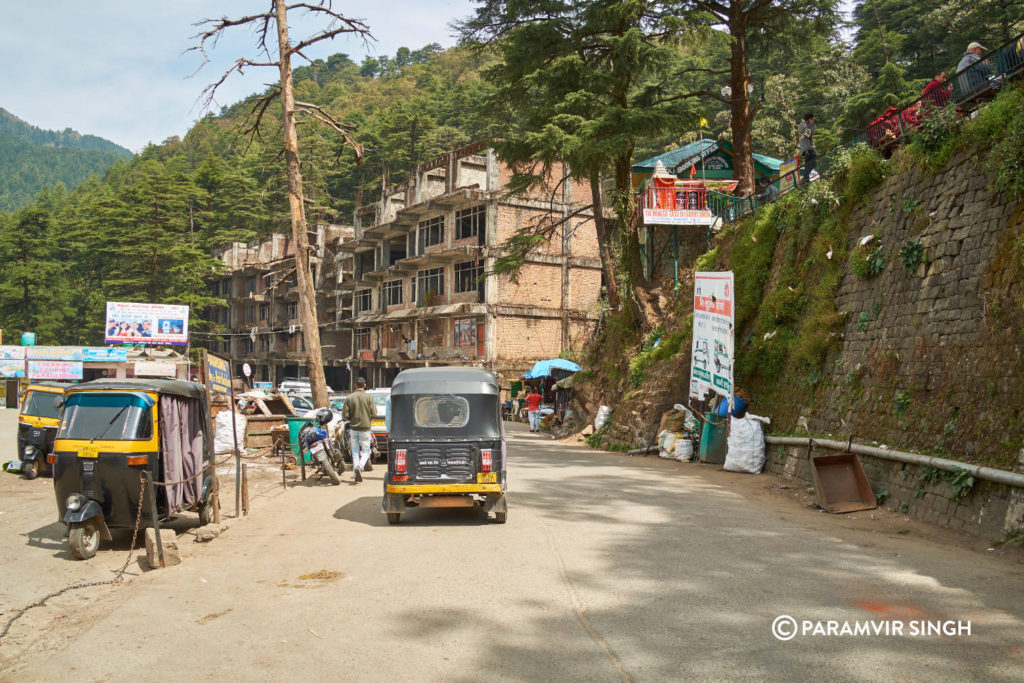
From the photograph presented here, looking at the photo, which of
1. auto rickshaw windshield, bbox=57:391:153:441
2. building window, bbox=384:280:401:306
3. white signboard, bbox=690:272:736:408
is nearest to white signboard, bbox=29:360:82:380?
building window, bbox=384:280:401:306

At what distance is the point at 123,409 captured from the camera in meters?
9.38

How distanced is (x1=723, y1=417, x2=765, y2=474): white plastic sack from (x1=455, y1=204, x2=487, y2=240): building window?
2949 cm

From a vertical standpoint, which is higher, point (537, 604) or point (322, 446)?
point (322, 446)

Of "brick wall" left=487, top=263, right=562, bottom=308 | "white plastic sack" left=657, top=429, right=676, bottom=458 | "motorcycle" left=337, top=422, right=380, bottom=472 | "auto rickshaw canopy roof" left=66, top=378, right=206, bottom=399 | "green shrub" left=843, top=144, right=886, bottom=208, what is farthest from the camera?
"brick wall" left=487, top=263, right=562, bottom=308

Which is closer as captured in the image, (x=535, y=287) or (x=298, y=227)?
(x=298, y=227)

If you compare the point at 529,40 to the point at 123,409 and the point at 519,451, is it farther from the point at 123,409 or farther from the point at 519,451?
the point at 123,409

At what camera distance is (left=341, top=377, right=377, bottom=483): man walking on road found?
14414 millimetres

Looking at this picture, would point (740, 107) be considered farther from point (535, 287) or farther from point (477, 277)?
point (535, 287)

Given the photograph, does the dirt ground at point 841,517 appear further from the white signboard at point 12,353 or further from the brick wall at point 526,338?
the white signboard at point 12,353

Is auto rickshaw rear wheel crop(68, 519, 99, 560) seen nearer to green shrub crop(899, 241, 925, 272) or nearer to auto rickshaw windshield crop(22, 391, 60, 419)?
auto rickshaw windshield crop(22, 391, 60, 419)

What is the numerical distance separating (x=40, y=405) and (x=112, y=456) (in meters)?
10.6

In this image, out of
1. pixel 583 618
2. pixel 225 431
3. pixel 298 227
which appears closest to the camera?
pixel 583 618

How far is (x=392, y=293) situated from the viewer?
52.1m

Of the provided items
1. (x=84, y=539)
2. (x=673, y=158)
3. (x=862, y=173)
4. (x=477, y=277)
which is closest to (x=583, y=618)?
(x=84, y=539)
